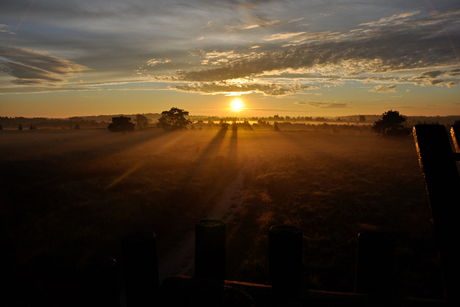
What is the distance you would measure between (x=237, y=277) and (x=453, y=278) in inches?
255

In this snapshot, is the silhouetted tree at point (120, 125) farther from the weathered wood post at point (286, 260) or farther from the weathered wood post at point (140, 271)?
the weathered wood post at point (286, 260)

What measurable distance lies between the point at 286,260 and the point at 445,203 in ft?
4.69

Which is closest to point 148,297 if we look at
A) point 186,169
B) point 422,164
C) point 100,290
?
point 100,290

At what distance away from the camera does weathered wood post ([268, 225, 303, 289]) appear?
2.50 meters

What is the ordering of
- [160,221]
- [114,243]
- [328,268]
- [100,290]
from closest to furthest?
[100,290] < [328,268] < [114,243] < [160,221]

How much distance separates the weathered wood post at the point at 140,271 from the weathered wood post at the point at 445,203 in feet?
8.06

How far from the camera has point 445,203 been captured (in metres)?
1.73

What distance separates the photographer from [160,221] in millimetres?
11477

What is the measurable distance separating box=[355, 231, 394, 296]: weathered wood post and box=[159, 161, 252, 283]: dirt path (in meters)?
6.35

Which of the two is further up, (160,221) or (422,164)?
(422,164)

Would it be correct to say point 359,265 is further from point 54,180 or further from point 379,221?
point 54,180

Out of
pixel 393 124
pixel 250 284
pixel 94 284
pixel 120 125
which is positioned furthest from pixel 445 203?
pixel 120 125

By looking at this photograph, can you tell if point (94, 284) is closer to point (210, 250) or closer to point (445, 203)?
point (210, 250)

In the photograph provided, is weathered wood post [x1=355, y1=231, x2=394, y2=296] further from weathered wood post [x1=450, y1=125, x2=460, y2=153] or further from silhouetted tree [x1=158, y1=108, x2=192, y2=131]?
silhouetted tree [x1=158, y1=108, x2=192, y2=131]
